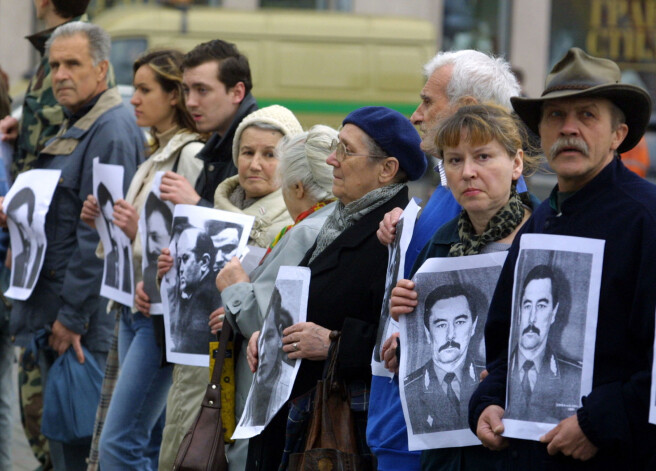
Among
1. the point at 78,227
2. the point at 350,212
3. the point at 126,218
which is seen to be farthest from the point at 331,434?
the point at 78,227

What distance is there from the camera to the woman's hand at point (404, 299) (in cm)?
338

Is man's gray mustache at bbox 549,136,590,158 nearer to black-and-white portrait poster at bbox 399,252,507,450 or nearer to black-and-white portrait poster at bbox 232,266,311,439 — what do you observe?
black-and-white portrait poster at bbox 399,252,507,450

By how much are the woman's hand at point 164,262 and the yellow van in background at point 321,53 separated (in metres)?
14.2

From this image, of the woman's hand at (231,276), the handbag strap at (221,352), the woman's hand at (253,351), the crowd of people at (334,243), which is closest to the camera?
the crowd of people at (334,243)

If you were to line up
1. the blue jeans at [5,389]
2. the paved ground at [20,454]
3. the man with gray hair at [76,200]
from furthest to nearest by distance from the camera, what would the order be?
the paved ground at [20,454] < the blue jeans at [5,389] < the man with gray hair at [76,200]

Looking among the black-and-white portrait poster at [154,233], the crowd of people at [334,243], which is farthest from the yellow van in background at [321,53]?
the black-and-white portrait poster at [154,233]

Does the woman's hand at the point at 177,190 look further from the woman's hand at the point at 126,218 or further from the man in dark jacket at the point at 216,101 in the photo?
the woman's hand at the point at 126,218

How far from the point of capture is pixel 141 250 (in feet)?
17.7

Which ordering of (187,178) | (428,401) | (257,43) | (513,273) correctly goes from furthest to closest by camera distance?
(257,43) < (187,178) < (428,401) < (513,273)

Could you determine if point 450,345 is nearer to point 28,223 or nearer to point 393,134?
point 393,134

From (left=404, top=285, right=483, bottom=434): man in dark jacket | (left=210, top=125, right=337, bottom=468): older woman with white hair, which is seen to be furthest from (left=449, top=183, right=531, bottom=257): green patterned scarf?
(left=210, top=125, right=337, bottom=468): older woman with white hair

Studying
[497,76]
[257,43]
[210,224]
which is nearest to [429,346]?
[497,76]

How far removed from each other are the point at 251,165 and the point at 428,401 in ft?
5.61

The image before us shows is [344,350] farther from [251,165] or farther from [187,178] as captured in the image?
[187,178]
